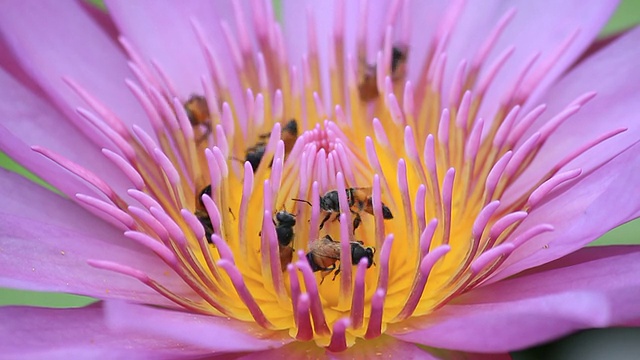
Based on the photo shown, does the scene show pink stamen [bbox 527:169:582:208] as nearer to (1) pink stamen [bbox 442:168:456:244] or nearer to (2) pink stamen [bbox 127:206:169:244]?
(1) pink stamen [bbox 442:168:456:244]

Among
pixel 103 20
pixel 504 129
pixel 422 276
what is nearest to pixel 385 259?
pixel 422 276

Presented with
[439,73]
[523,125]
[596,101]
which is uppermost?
[439,73]

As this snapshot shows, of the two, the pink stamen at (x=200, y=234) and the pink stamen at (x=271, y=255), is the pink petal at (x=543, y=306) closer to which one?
the pink stamen at (x=271, y=255)

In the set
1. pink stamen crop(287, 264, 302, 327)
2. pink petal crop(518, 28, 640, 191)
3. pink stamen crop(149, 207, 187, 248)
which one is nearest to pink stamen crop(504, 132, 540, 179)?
pink petal crop(518, 28, 640, 191)

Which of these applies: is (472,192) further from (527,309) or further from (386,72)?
(527,309)

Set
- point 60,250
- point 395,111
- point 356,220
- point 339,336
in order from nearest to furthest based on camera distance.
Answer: point 339,336 → point 60,250 → point 356,220 → point 395,111

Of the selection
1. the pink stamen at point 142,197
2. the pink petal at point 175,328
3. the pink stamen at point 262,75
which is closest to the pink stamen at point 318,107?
the pink stamen at point 262,75

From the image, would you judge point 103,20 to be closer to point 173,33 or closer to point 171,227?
point 173,33

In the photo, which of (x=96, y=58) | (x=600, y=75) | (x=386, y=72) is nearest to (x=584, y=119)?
(x=600, y=75)
